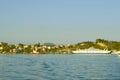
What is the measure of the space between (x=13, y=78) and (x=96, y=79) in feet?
31.9

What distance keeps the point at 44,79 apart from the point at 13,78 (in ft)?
12.2

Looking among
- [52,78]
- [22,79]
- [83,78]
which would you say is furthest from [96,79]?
[22,79]

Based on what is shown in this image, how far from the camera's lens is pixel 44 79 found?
141 feet

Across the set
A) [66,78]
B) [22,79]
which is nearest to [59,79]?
[66,78]

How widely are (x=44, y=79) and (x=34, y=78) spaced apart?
Answer: 1423mm

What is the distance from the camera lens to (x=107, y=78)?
44.5m

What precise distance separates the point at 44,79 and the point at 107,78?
24.9ft

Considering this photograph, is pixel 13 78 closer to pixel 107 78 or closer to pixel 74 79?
pixel 74 79

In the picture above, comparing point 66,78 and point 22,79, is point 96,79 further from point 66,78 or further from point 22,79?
point 22,79

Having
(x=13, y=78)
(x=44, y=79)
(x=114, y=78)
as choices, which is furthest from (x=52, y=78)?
(x=114, y=78)

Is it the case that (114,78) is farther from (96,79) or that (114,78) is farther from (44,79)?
(44,79)

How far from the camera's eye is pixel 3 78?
142ft

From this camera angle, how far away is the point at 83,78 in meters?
44.4

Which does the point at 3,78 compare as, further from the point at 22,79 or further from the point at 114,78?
the point at 114,78
